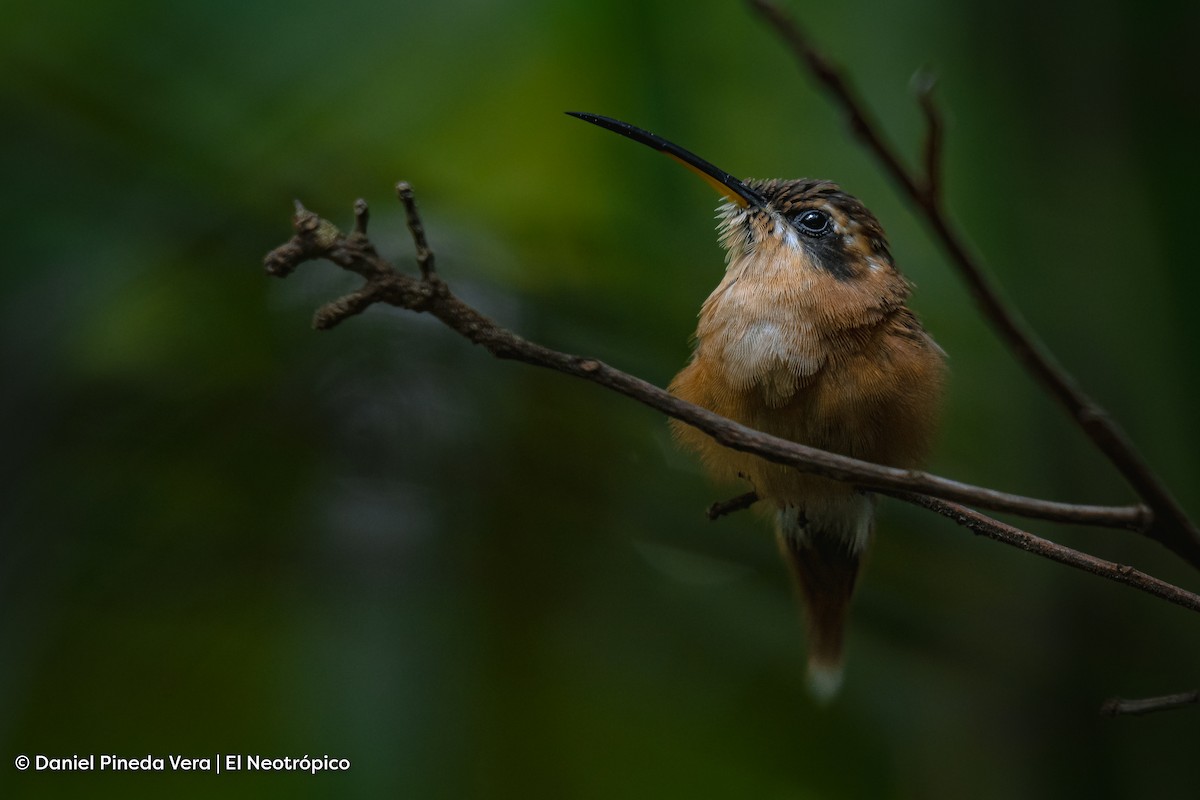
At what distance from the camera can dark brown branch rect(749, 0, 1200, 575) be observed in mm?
976

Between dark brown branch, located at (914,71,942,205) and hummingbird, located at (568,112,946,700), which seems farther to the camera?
hummingbird, located at (568,112,946,700)

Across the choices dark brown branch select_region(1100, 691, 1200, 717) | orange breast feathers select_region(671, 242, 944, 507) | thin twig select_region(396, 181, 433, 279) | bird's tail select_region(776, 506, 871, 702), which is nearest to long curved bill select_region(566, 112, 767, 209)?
orange breast feathers select_region(671, 242, 944, 507)

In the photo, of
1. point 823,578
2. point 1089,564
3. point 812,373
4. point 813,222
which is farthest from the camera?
point 823,578

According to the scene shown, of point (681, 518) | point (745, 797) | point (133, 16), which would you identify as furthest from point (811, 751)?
point (133, 16)

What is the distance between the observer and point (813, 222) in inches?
105

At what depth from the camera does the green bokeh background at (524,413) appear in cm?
303

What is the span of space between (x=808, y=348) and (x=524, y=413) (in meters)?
1.32

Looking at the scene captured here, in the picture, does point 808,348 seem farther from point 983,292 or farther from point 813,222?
point 983,292

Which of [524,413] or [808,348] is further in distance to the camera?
[524,413]

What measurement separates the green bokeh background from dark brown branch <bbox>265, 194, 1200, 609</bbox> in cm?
148

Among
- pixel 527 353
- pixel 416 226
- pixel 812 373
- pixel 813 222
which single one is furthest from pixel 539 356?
→ pixel 813 222

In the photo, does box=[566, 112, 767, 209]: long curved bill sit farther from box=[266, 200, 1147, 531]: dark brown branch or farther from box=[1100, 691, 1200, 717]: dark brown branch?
box=[1100, 691, 1200, 717]: dark brown branch

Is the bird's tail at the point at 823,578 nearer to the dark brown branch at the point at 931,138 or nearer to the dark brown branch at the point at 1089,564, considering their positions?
the dark brown branch at the point at 1089,564

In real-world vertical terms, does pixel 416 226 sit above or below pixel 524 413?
below
